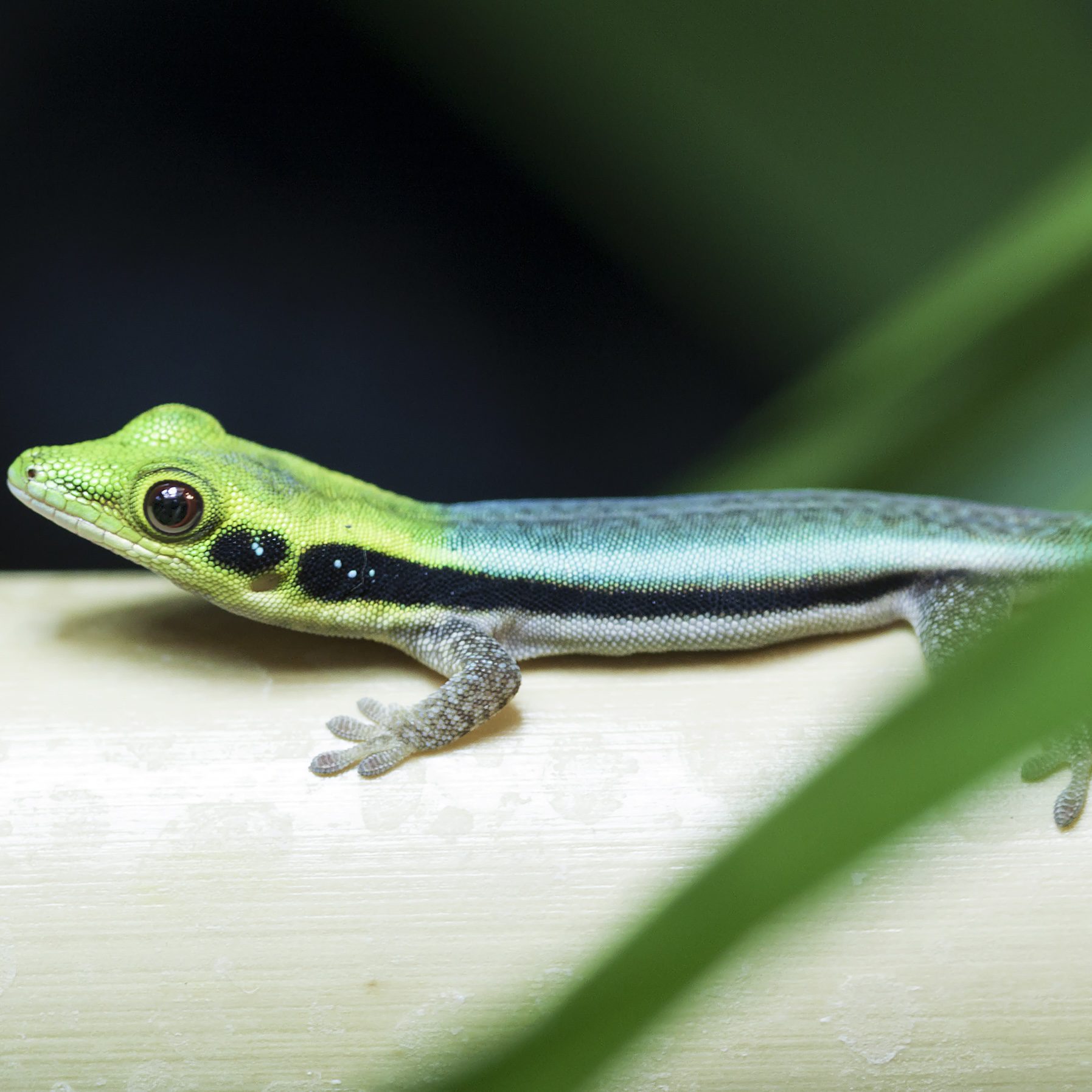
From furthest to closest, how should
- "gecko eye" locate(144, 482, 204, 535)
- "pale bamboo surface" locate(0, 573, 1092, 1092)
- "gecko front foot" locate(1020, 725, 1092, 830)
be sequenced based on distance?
"gecko eye" locate(144, 482, 204, 535) → "gecko front foot" locate(1020, 725, 1092, 830) → "pale bamboo surface" locate(0, 573, 1092, 1092)

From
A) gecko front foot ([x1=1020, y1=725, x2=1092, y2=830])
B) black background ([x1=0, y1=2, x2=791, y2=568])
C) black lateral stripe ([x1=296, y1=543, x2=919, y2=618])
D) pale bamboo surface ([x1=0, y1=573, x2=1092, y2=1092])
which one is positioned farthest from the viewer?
black background ([x1=0, y1=2, x2=791, y2=568])

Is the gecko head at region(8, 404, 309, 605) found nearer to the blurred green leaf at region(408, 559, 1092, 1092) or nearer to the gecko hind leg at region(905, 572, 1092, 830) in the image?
the gecko hind leg at region(905, 572, 1092, 830)

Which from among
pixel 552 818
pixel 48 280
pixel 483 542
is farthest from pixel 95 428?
pixel 552 818

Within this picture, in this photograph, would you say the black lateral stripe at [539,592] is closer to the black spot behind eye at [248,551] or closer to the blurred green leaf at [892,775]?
the black spot behind eye at [248,551]

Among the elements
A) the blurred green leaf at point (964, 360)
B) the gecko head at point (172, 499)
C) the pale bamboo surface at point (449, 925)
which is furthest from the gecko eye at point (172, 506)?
the blurred green leaf at point (964, 360)

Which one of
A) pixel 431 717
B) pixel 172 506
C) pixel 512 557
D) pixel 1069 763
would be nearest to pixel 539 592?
pixel 512 557

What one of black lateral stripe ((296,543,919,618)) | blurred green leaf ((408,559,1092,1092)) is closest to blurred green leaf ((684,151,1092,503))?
blurred green leaf ((408,559,1092,1092))
